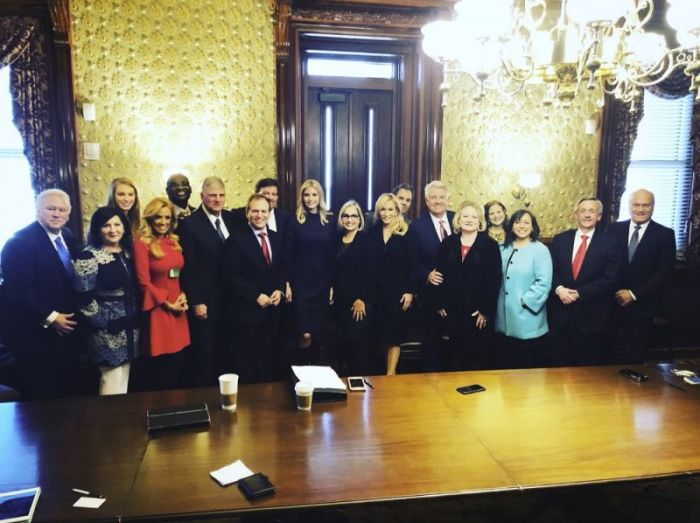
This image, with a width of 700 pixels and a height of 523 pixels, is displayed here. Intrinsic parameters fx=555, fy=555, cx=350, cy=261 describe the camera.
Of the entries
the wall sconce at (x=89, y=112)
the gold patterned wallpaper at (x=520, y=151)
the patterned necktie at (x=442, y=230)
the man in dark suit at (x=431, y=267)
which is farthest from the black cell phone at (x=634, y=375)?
the wall sconce at (x=89, y=112)

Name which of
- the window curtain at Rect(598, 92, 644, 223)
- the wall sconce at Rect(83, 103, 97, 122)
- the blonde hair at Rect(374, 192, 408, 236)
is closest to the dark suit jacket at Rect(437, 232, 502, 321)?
the blonde hair at Rect(374, 192, 408, 236)

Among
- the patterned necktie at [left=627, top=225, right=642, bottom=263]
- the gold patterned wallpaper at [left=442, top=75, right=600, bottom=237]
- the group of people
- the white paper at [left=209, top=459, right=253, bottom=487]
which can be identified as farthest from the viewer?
the gold patterned wallpaper at [left=442, top=75, right=600, bottom=237]

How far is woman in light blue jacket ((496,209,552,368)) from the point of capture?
382 centimetres

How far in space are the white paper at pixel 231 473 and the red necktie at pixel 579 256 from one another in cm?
300

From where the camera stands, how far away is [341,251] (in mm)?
3969

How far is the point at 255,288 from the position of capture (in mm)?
3764

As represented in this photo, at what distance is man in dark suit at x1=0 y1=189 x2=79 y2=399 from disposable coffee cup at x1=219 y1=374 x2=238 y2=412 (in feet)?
4.72

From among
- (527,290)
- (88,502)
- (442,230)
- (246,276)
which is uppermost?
(442,230)

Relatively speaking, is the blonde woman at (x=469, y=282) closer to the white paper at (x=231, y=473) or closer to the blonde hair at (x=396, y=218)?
the blonde hair at (x=396, y=218)

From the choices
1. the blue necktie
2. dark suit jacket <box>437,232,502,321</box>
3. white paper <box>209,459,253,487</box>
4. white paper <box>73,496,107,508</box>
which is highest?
the blue necktie

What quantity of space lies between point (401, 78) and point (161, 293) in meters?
3.46

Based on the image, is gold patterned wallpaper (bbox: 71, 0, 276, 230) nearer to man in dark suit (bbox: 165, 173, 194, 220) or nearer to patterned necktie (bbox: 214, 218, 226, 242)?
man in dark suit (bbox: 165, 173, 194, 220)

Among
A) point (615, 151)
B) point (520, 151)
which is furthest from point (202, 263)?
point (615, 151)

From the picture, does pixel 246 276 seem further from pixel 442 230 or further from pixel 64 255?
pixel 442 230
